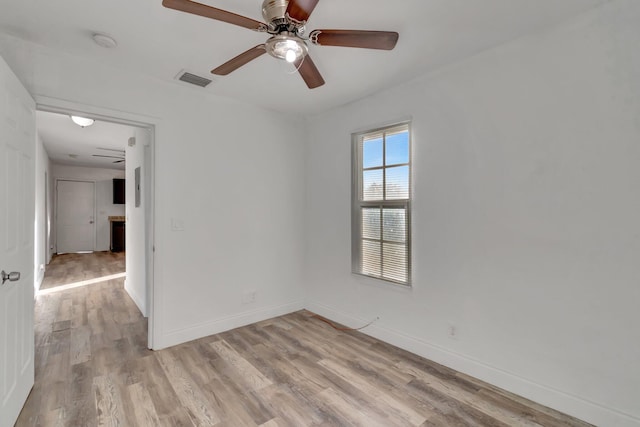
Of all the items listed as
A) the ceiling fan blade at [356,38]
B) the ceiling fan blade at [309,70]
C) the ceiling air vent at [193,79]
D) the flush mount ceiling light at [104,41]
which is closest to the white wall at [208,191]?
the ceiling air vent at [193,79]

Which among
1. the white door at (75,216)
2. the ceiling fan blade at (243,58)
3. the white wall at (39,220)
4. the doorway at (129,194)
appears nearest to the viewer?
the ceiling fan blade at (243,58)

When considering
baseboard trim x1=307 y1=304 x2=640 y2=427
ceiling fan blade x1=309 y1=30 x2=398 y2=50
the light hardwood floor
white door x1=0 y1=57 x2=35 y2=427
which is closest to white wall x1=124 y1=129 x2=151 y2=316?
the light hardwood floor

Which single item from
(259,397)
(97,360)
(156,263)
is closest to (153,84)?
(156,263)

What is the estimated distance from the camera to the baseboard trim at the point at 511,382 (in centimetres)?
175

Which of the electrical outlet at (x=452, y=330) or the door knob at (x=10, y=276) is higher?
Result: the door knob at (x=10, y=276)

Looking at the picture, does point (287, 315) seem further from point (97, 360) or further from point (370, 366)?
point (97, 360)

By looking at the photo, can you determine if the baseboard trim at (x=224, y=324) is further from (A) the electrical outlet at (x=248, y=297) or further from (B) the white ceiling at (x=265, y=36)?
(B) the white ceiling at (x=265, y=36)

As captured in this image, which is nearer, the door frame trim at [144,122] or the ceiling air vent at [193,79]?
the door frame trim at [144,122]

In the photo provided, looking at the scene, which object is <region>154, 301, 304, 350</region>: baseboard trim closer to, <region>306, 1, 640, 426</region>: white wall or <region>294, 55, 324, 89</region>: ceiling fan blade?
<region>306, 1, 640, 426</region>: white wall

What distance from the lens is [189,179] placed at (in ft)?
9.70

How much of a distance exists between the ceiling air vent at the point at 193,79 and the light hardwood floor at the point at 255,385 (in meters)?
2.48

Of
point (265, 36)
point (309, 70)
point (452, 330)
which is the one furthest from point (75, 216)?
point (452, 330)

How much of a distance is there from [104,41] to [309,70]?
1.48m

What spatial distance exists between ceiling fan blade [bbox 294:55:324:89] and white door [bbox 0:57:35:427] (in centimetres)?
160
